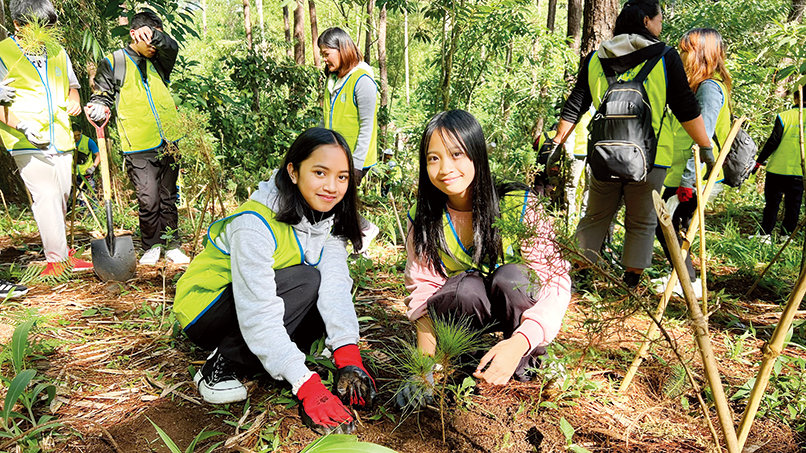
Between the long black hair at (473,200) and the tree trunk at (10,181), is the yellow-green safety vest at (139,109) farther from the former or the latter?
the tree trunk at (10,181)

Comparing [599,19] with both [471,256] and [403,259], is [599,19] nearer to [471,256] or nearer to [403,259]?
[403,259]

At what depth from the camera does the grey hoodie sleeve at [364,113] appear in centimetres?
312

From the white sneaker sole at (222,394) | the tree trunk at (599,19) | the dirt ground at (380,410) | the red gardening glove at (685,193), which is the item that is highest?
the tree trunk at (599,19)

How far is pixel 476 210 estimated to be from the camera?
176 cm

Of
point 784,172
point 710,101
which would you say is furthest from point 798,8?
point 710,101

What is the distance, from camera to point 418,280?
190cm

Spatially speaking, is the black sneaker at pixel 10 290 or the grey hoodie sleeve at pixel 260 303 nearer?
the grey hoodie sleeve at pixel 260 303

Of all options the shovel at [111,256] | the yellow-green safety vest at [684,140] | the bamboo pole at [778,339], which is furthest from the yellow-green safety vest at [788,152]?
the shovel at [111,256]

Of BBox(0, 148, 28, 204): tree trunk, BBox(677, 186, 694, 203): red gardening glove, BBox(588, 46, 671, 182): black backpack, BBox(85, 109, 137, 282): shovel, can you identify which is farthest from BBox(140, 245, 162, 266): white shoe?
BBox(677, 186, 694, 203): red gardening glove

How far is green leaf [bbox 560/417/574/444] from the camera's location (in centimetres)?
151

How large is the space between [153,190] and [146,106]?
59 cm

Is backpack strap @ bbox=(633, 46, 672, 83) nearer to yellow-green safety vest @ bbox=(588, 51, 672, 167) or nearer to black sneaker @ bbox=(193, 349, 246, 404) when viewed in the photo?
yellow-green safety vest @ bbox=(588, 51, 672, 167)

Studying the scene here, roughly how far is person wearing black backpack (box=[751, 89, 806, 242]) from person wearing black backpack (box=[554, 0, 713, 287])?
2086 mm

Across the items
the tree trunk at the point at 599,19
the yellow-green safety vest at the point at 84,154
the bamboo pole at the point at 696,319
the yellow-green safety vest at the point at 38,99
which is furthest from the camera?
the yellow-green safety vest at the point at 84,154
